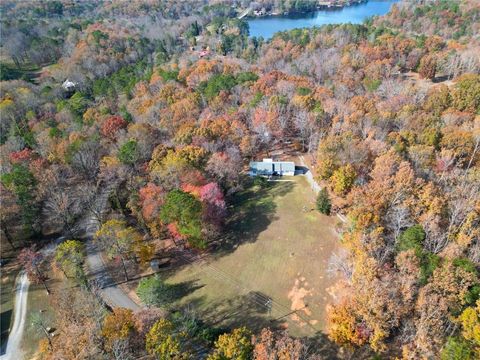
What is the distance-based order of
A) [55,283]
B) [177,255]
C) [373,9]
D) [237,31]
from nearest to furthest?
[55,283] → [177,255] → [237,31] → [373,9]

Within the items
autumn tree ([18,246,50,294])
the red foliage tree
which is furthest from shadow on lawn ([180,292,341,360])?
the red foliage tree

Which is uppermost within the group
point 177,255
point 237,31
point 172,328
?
point 237,31

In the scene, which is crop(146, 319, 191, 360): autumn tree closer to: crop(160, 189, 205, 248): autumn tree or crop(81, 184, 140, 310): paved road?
crop(81, 184, 140, 310): paved road

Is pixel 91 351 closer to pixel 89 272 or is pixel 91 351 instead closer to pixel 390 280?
pixel 89 272

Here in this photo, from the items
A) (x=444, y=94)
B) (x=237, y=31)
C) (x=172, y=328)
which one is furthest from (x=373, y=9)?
(x=172, y=328)

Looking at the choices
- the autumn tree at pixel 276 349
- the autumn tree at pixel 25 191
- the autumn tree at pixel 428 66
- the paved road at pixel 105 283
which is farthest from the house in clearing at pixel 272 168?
the autumn tree at pixel 428 66

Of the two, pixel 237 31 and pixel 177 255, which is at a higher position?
pixel 237 31
